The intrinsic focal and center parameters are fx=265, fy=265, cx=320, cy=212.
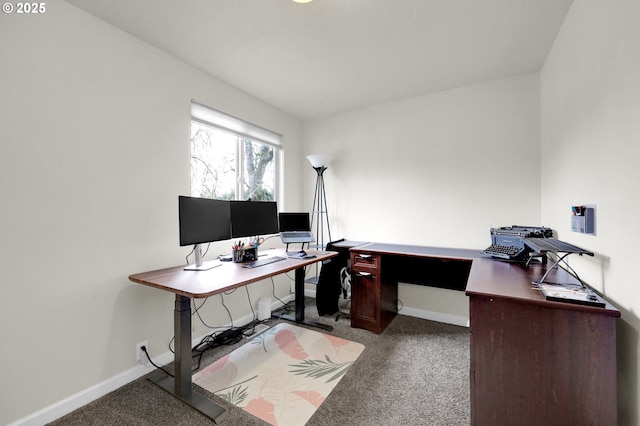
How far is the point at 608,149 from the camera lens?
1330 millimetres

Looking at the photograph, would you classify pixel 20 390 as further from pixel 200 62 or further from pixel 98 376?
pixel 200 62

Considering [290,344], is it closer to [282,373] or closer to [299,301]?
[282,373]

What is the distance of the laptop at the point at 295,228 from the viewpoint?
119 inches

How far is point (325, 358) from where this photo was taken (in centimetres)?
229

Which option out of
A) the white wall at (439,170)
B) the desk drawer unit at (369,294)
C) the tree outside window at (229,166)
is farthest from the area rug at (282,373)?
the tree outside window at (229,166)

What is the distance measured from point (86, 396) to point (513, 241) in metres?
3.34

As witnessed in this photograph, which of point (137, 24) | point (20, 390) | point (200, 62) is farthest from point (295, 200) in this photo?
point (20, 390)

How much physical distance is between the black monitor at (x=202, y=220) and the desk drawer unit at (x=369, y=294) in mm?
1393

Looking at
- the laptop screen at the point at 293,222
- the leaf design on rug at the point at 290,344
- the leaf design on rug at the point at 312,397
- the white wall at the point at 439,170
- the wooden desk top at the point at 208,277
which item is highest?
the white wall at the point at 439,170

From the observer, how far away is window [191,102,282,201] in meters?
Answer: 2.69

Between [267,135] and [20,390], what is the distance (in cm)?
298

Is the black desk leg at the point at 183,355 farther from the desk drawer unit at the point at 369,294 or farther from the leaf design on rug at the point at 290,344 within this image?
the desk drawer unit at the point at 369,294

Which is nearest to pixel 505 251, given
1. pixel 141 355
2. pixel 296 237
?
pixel 296 237

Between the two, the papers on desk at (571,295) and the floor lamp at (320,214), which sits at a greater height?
the floor lamp at (320,214)
